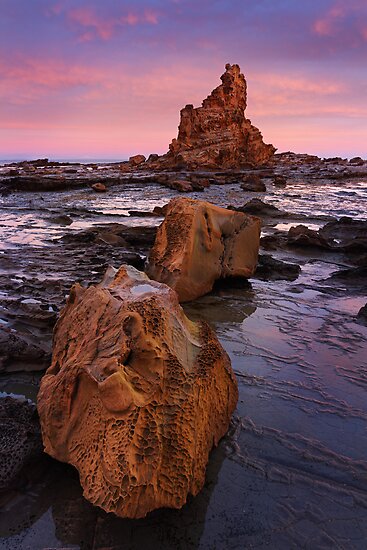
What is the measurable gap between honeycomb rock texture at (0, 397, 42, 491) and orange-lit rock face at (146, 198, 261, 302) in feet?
9.38

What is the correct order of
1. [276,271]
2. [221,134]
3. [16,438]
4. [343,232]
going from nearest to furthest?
[16,438] → [276,271] → [343,232] → [221,134]

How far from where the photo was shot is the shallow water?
2.30m

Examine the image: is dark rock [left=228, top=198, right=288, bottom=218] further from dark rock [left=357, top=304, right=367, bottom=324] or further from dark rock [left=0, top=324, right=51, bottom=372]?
dark rock [left=0, top=324, right=51, bottom=372]

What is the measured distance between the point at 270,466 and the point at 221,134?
45058 millimetres

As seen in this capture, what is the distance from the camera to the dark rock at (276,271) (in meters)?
7.10

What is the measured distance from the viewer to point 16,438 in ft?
9.25

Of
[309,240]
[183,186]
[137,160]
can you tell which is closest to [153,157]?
[137,160]

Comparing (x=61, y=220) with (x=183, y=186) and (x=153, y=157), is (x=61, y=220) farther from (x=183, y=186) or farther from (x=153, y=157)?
(x=153, y=157)

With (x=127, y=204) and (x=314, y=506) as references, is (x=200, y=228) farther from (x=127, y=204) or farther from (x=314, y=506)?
(x=127, y=204)

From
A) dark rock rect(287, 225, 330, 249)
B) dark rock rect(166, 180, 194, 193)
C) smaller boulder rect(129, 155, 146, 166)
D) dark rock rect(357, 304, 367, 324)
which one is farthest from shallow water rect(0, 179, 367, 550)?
smaller boulder rect(129, 155, 146, 166)

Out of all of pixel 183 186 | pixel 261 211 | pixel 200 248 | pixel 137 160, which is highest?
pixel 200 248

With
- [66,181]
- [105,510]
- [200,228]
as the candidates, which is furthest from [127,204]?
[105,510]

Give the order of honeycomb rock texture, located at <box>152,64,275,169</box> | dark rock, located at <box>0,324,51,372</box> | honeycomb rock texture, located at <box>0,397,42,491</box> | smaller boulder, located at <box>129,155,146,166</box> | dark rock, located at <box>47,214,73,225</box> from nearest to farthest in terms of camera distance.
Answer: honeycomb rock texture, located at <box>0,397,42,491</box> → dark rock, located at <box>0,324,51,372</box> → dark rock, located at <box>47,214,73,225</box> → honeycomb rock texture, located at <box>152,64,275,169</box> → smaller boulder, located at <box>129,155,146,166</box>

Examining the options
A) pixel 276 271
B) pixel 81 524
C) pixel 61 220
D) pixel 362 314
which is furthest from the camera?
pixel 61 220
